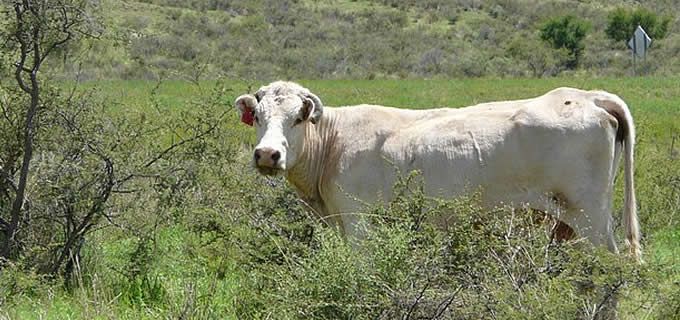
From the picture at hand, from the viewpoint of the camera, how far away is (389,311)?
19.2ft

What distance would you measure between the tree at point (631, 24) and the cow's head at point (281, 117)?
55.2 metres

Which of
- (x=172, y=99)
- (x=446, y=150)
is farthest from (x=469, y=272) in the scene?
(x=172, y=99)

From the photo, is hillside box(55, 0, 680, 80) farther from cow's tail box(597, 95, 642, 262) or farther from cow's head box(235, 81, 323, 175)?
cow's tail box(597, 95, 642, 262)

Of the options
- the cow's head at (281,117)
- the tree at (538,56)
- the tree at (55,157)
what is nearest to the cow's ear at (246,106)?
the cow's head at (281,117)

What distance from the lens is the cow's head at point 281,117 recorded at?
311 inches

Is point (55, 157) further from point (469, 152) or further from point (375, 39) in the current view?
point (375, 39)

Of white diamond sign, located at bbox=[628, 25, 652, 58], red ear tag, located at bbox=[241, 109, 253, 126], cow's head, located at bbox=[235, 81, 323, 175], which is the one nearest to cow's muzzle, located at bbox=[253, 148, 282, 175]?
cow's head, located at bbox=[235, 81, 323, 175]

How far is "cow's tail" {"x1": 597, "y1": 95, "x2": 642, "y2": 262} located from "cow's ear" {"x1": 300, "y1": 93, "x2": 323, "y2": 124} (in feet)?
6.99

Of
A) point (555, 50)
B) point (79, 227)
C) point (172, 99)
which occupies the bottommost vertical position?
point (555, 50)

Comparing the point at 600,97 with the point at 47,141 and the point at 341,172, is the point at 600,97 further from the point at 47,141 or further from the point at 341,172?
the point at 47,141

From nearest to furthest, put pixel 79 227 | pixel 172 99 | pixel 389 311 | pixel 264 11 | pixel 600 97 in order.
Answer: pixel 389 311 < pixel 600 97 < pixel 79 227 < pixel 172 99 < pixel 264 11

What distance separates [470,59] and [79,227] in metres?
45.7

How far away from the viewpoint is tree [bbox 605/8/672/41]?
201 feet

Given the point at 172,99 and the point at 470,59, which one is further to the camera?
the point at 470,59
